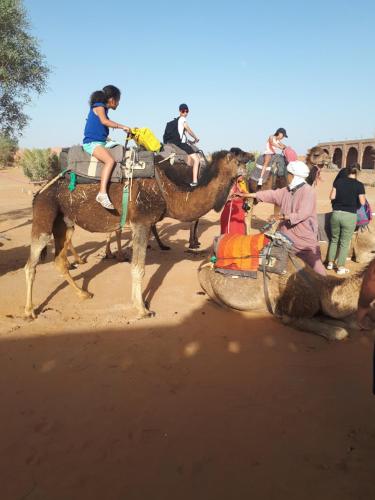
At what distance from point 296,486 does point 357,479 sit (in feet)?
1.42

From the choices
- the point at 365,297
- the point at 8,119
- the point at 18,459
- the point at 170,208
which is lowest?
the point at 18,459

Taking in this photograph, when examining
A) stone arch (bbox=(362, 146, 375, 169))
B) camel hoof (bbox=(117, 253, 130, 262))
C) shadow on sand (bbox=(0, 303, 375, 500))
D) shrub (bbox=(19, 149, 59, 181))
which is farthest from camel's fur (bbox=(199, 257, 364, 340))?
stone arch (bbox=(362, 146, 375, 169))

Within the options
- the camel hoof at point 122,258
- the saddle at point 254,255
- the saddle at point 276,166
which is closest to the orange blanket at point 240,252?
the saddle at point 254,255

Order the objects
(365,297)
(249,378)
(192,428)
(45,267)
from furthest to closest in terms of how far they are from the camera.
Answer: (45,267) < (249,378) < (192,428) < (365,297)

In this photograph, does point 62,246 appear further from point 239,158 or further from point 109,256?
point 239,158

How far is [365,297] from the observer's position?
2.30 meters

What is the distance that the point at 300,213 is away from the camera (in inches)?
190

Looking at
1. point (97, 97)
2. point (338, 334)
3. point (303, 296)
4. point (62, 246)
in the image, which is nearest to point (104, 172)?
point (97, 97)

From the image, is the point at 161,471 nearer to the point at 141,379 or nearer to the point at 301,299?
the point at 141,379

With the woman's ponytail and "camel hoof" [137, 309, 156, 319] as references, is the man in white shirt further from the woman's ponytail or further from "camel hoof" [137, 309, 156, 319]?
"camel hoof" [137, 309, 156, 319]

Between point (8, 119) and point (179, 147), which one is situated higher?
point (8, 119)

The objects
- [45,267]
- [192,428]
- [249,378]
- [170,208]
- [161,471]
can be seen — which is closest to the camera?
[161,471]

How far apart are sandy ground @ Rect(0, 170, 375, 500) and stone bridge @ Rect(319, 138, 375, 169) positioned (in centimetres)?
3667

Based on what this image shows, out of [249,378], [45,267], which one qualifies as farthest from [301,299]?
[45,267]
